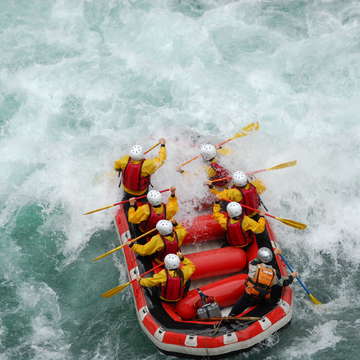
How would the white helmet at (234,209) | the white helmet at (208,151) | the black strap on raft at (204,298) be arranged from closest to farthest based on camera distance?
the black strap on raft at (204,298)
the white helmet at (234,209)
the white helmet at (208,151)

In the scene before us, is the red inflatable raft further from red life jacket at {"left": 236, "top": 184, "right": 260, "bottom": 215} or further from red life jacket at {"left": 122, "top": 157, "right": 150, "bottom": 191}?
red life jacket at {"left": 122, "top": 157, "right": 150, "bottom": 191}

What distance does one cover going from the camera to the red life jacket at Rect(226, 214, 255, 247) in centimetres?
636

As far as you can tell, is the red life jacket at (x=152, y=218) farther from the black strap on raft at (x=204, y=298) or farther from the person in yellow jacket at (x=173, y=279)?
the black strap on raft at (x=204, y=298)

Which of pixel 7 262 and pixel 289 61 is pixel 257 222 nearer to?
pixel 7 262

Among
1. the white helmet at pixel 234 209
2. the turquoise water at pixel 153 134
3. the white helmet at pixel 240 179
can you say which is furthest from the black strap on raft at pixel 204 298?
the white helmet at pixel 240 179

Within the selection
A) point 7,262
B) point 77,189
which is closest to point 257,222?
point 77,189

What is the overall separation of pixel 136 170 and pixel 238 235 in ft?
5.57

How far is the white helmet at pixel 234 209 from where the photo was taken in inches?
247

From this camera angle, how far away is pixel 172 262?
5.73 meters

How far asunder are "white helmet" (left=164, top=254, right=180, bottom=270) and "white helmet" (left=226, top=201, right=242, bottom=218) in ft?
3.32

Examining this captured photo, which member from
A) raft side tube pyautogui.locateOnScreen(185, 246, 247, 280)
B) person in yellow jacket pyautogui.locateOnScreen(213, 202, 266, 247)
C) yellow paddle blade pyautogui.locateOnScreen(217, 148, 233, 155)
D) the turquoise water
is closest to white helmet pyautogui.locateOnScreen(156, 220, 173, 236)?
raft side tube pyautogui.locateOnScreen(185, 246, 247, 280)

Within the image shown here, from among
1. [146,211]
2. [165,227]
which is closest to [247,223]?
[165,227]

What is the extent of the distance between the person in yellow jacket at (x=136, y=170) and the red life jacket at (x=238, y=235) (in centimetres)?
138

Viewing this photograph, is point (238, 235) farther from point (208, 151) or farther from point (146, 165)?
point (146, 165)
